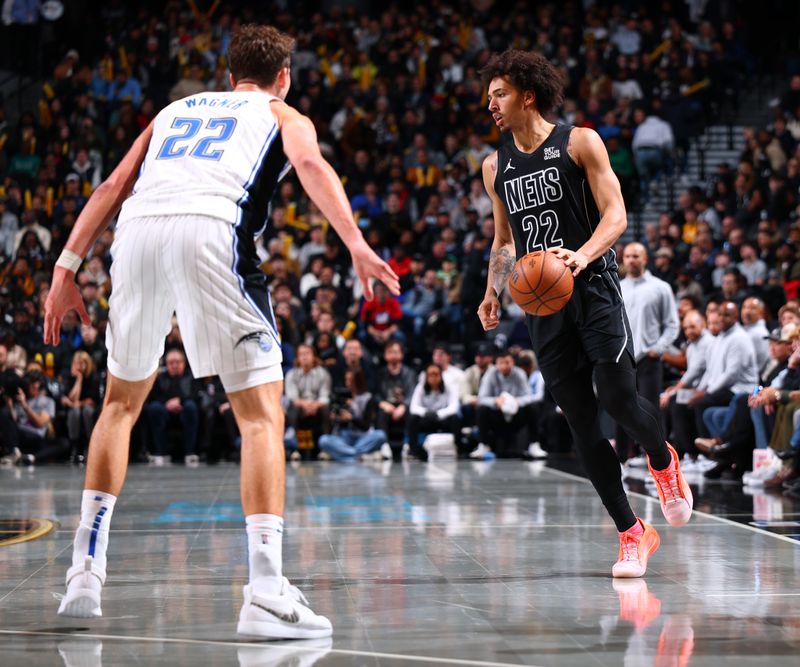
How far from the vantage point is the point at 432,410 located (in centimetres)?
1355

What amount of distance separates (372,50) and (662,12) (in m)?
5.49

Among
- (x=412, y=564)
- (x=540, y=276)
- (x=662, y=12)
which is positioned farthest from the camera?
(x=662, y=12)

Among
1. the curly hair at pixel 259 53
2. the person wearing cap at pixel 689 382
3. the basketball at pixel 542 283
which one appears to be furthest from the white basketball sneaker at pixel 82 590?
the person wearing cap at pixel 689 382

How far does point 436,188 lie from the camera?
17.3m

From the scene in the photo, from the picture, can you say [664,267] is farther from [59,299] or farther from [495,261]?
[59,299]

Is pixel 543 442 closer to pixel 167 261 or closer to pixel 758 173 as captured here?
pixel 758 173

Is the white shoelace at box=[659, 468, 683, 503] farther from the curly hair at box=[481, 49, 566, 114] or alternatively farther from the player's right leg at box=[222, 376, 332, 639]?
the player's right leg at box=[222, 376, 332, 639]

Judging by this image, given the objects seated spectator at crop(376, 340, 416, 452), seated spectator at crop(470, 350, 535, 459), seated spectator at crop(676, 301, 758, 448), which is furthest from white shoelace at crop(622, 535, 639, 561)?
seated spectator at crop(376, 340, 416, 452)

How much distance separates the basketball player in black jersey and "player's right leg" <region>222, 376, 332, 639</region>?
1.53m

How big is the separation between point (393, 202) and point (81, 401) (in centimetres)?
549

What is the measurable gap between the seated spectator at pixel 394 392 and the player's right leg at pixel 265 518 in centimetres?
997

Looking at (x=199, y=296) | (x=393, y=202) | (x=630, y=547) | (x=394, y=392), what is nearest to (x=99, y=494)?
(x=199, y=296)

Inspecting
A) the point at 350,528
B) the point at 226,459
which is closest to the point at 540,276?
the point at 350,528

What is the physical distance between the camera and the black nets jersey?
4.86m
